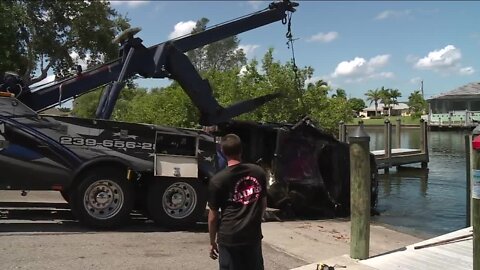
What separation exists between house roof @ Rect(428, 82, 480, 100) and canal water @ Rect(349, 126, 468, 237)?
3952cm

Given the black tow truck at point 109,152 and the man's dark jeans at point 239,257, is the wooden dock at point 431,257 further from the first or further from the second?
the black tow truck at point 109,152

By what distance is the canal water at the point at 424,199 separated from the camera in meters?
13.8

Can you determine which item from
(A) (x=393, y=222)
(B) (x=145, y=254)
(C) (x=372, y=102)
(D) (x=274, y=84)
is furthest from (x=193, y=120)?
(C) (x=372, y=102)

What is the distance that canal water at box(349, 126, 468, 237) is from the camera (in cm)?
1380

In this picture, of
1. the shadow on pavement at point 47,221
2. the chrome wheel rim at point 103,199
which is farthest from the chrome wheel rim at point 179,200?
the chrome wheel rim at point 103,199

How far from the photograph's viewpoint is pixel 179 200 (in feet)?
31.6

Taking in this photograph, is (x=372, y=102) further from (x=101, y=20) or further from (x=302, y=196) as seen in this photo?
(x=302, y=196)

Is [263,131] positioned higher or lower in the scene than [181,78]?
lower

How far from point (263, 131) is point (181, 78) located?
207 centimetres

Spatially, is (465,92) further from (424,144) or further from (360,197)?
(360,197)

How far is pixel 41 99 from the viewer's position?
32.9 ft

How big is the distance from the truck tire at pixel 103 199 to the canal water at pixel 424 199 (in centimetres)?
667

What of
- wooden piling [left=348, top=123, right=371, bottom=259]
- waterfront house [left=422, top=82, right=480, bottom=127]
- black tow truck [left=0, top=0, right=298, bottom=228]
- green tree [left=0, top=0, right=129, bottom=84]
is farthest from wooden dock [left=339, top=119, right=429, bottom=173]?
waterfront house [left=422, top=82, right=480, bottom=127]

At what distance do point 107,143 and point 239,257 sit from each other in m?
5.18
